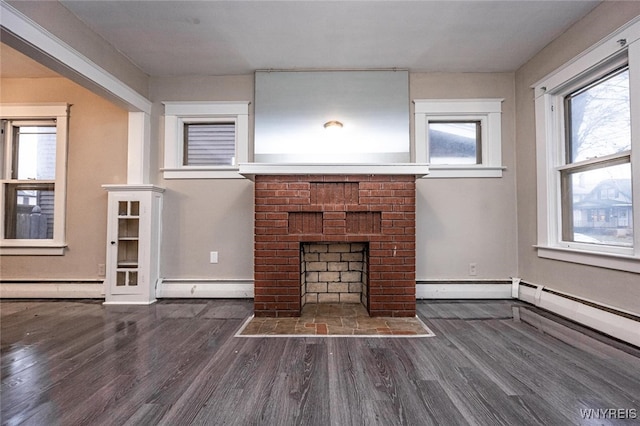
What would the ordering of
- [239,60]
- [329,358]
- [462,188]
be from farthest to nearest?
1. [462,188]
2. [239,60]
3. [329,358]

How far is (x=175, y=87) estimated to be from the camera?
3.45 m

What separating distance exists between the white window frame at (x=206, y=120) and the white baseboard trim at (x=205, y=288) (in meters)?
1.18

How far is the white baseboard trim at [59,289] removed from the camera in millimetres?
3320

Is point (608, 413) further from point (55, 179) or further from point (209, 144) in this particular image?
point (55, 179)

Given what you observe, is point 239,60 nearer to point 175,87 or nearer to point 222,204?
point 175,87

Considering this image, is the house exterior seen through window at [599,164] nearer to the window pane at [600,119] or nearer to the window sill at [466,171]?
the window pane at [600,119]

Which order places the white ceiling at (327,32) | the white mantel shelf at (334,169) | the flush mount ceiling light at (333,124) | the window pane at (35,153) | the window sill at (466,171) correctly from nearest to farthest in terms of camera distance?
the white ceiling at (327,32), the white mantel shelf at (334,169), the flush mount ceiling light at (333,124), the window sill at (466,171), the window pane at (35,153)

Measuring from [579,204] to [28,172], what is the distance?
5.74 meters

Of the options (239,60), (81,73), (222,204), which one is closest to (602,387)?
(222,204)

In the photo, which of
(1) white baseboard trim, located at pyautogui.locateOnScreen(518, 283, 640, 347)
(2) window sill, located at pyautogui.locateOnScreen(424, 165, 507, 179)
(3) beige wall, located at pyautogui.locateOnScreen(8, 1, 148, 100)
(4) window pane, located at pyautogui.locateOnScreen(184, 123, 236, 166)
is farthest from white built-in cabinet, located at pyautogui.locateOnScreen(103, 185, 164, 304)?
(1) white baseboard trim, located at pyautogui.locateOnScreen(518, 283, 640, 347)

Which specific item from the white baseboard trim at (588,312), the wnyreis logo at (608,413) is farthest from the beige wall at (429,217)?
the wnyreis logo at (608,413)

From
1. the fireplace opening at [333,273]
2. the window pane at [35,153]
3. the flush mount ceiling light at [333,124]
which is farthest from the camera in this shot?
the window pane at [35,153]

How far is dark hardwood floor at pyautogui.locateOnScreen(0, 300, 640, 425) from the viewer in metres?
1.34

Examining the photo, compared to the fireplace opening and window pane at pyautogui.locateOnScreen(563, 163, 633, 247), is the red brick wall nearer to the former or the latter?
the fireplace opening
